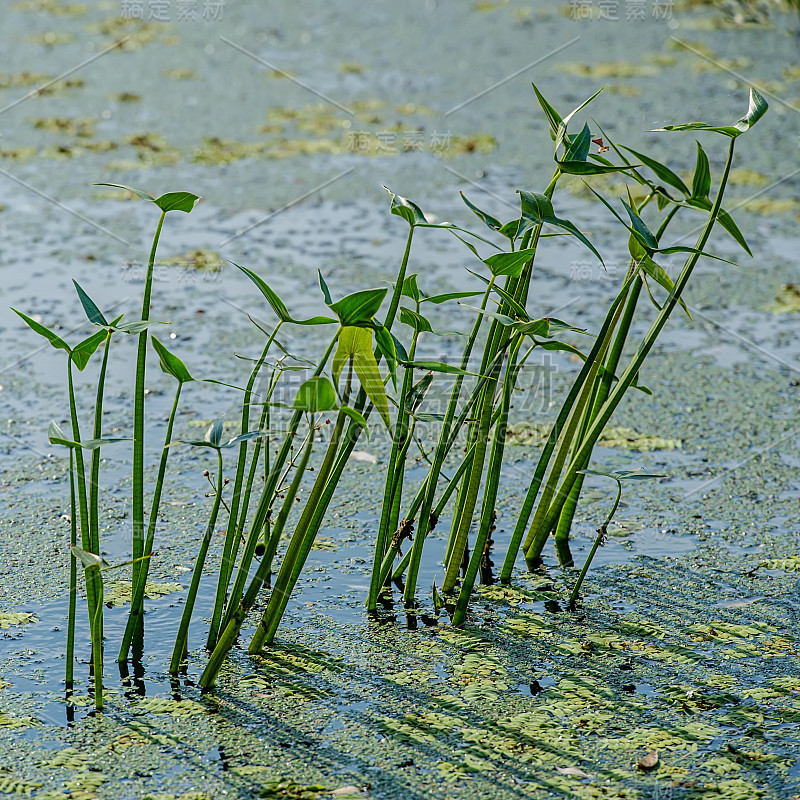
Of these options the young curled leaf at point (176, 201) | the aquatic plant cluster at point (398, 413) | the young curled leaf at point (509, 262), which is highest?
the young curled leaf at point (176, 201)

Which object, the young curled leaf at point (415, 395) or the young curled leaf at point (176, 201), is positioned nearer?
the young curled leaf at point (176, 201)

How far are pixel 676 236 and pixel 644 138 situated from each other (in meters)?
0.89

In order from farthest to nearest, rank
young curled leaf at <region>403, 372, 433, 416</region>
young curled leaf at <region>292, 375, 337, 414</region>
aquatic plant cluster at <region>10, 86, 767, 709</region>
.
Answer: young curled leaf at <region>403, 372, 433, 416</region> < aquatic plant cluster at <region>10, 86, 767, 709</region> < young curled leaf at <region>292, 375, 337, 414</region>

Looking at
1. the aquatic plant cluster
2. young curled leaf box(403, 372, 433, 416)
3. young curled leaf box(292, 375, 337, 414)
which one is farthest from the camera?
young curled leaf box(403, 372, 433, 416)

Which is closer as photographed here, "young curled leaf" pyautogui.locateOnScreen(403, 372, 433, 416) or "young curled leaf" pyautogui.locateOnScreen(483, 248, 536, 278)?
"young curled leaf" pyautogui.locateOnScreen(483, 248, 536, 278)

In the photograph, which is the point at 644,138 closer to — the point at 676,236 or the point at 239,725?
the point at 676,236

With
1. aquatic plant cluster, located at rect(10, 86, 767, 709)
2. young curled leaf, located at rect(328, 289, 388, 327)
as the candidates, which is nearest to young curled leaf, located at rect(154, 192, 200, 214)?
aquatic plant cluster, located at rect(10, 86, 767, 709)

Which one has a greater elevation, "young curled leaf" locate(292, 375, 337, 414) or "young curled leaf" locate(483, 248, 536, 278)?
"young curled leaf" locate(483, 248, 536, 278)

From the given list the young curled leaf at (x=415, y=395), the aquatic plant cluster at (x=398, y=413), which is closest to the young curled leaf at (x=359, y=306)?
the aquatic plant cluster at (x=398, y=413)

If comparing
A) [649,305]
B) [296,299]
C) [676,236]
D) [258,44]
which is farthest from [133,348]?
[258,44]

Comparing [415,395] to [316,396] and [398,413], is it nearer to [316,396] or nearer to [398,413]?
[398,413]

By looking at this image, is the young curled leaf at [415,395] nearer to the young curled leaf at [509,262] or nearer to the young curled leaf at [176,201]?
the young curled leaf at [509,262]

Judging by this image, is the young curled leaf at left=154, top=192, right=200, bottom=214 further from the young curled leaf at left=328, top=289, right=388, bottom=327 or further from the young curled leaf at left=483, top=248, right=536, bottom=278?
the young curled leaf at left=483, top=248, right=536, bottom=278

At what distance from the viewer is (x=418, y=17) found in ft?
18.4
